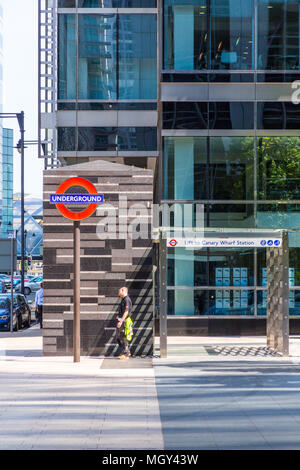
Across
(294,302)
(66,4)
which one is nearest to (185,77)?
Answer: (66,4)

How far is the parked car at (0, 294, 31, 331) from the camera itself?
24531 mm

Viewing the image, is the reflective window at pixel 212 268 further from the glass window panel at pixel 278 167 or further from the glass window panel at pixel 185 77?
the glass window panel at pixel 185 77

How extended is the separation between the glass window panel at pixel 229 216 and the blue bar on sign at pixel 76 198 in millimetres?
6931

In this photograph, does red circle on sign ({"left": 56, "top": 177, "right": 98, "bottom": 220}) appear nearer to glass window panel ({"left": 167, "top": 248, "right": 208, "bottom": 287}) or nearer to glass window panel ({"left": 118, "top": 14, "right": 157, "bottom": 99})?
glass window panel ({"left": 167, "top": 248, "right": 208, "bottom": 287})

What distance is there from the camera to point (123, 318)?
47.7 feet

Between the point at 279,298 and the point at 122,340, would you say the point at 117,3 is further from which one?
the point at 122,340

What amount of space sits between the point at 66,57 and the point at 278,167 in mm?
8761

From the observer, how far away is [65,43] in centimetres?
2494

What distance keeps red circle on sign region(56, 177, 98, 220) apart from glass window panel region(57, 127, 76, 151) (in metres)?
10.5

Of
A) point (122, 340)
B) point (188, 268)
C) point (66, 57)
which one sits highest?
point (66, 57)

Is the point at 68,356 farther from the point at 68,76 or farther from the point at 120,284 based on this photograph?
the point at 68,76

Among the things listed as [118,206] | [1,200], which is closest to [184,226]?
[118,206]

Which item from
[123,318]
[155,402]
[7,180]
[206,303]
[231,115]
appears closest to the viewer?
[155,402]

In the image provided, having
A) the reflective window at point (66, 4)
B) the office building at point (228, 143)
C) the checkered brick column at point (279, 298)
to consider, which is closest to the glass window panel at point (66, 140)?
the reflective window at point (66, 4)
